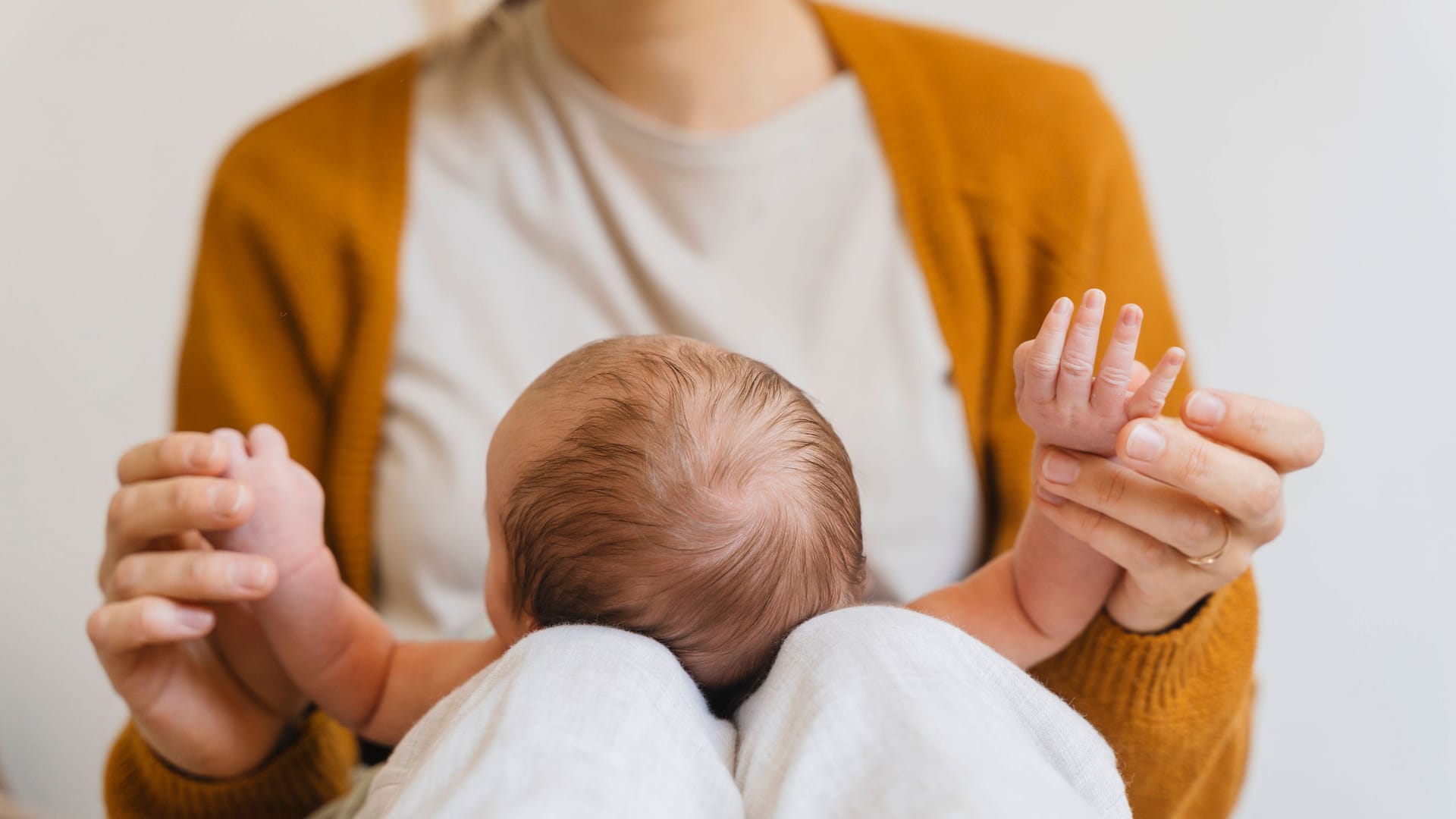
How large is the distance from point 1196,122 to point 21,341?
1075 millimetres

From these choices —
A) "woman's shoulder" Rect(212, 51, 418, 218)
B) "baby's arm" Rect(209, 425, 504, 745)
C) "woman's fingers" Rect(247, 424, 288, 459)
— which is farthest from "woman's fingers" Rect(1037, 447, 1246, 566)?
"woman's shoulder" Rect(212, 51, 418, 218)

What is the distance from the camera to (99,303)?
3.39ft

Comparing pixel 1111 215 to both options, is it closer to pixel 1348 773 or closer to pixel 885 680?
pixel 1348 773

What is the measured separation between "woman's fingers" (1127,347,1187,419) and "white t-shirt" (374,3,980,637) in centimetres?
27

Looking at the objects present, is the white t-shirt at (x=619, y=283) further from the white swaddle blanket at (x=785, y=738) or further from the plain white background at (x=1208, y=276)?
the white swaddle blanket at (x=785, y=738)

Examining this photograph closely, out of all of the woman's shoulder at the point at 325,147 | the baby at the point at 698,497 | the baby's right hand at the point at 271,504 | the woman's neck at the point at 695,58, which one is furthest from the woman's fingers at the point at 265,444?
the woman's neck at the point at 695,58

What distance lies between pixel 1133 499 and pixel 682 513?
0.19m

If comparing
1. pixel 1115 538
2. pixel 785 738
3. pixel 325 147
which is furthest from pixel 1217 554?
pixel 325 147

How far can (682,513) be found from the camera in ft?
1.49

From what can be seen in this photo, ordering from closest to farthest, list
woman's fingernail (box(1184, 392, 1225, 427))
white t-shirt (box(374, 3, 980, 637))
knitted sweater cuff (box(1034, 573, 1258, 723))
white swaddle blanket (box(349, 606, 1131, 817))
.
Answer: white swaddle blanket (box(349, 606, 1131, 817)) < woman's fingernail (box(1184, 392, 1225, 427)) < knitted sweater cuff (box(1034, 573, 1258, 723)) < white t-shirt (box(374, 3, 980, 637))

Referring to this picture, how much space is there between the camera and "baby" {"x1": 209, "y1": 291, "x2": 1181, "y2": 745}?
0.45 meters

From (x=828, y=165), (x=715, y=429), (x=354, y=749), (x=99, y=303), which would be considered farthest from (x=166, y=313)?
(x=715, y=429)

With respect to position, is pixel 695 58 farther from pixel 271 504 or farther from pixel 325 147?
pixel 271 504

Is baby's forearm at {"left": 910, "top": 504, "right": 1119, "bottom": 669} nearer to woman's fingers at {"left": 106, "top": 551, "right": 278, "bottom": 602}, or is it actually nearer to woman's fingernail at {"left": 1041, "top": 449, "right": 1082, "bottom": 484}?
woman's fingernail at {"left": 1041, "top": 449, "right": 1082, "bottom": 484}
